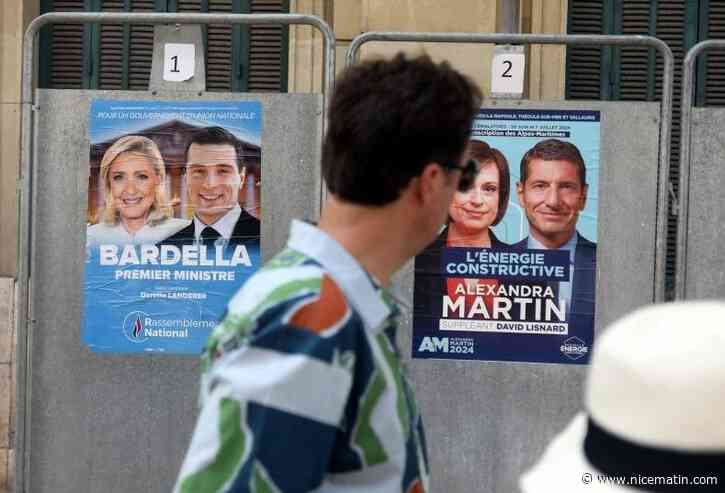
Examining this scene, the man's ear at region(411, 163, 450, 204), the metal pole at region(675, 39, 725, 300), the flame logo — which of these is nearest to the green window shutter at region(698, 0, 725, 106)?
the metal pole at region(675, 39, 725, 300)

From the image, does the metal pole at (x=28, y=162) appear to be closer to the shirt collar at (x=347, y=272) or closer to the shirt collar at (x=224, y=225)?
the shirt collar at (x=224, y=225)

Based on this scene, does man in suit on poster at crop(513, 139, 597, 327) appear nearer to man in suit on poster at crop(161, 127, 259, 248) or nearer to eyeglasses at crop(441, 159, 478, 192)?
man in suit on poster at crop(161, 127, 259, 248)

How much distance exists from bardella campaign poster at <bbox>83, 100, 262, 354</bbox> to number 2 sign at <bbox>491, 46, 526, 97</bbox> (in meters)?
1.03

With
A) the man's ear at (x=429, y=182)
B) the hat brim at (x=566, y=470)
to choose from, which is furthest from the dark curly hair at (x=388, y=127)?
the hat brim at (x=566, y=470)

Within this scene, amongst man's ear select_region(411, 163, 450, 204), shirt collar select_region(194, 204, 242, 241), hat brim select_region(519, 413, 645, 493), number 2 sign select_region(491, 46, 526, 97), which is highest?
number 2 sign select_region(491, 46, 526, 97)

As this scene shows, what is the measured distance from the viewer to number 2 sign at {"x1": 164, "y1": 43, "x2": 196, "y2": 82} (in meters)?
5.29

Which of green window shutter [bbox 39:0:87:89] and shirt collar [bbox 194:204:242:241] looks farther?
green window shutter [bbox 39:0:87:89]

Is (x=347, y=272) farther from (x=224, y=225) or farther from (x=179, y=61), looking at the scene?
(x=179, y=61)

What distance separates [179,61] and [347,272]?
11.6 feet

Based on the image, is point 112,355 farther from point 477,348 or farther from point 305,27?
point 305,27

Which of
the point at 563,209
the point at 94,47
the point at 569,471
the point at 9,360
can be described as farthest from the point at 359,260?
the point at 94,47

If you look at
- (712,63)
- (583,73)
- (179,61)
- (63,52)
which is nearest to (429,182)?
(179,61)

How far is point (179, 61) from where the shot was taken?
531 centimetres

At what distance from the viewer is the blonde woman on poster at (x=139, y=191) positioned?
5254 millimetres
